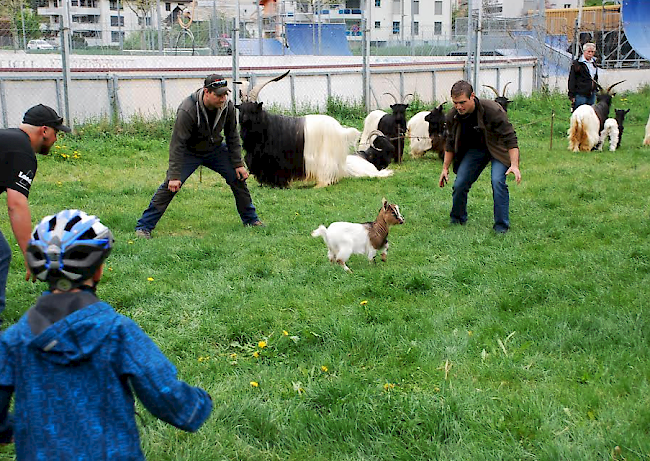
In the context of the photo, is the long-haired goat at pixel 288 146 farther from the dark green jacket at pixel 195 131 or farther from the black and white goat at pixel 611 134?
the black and white goat at pixel 611 134

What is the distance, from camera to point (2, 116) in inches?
546

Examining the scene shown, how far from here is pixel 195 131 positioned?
328 inches

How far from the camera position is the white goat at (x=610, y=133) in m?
14.7

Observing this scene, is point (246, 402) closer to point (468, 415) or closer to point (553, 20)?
point (468, 415)

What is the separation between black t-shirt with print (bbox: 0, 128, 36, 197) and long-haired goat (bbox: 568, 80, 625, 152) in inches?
460

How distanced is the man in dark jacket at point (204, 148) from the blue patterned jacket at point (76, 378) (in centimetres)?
596

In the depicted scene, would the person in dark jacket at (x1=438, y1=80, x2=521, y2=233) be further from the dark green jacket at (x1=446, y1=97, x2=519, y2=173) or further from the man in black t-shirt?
the man in black t-shirt

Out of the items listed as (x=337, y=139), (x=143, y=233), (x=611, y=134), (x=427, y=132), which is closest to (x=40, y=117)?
(x=143, y=233)

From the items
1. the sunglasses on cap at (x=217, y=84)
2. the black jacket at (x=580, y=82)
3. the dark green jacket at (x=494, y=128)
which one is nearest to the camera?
the sunglasses on cap at (x=217, y=84)

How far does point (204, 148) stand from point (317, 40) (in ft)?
66.2

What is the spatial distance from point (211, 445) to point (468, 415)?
1381 mm

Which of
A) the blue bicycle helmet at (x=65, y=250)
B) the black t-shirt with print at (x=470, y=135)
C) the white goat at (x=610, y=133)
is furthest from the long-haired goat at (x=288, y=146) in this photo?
the blue bicycle helmet at (x=65, y=250)

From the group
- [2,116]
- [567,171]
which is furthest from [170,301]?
[2,116]

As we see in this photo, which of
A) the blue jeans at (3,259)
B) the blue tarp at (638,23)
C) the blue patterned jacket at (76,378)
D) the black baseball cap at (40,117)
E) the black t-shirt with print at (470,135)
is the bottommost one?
the blue jeans at (3,259)
